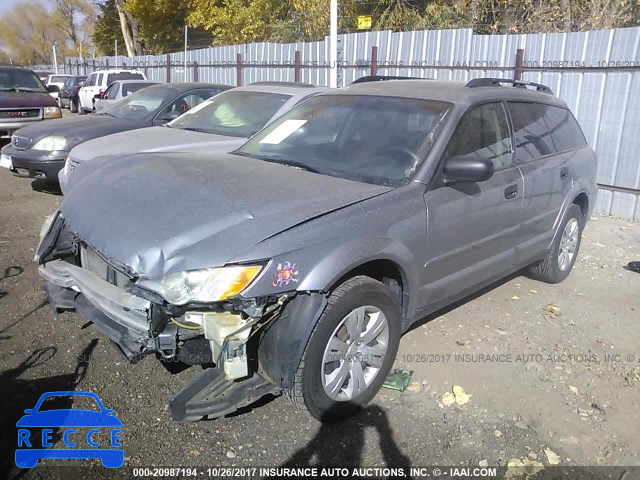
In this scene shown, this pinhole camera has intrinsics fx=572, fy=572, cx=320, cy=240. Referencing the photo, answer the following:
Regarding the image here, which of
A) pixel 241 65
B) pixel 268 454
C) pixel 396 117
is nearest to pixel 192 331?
pixel 268 454

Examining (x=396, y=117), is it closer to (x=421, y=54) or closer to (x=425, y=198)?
(x=425, y=198)

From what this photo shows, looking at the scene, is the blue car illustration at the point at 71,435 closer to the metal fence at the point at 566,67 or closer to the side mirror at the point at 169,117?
the side mirror at the point at 169,117

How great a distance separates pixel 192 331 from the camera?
287 cm

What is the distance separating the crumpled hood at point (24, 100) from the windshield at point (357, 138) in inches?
319

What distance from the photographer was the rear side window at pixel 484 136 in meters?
3.84

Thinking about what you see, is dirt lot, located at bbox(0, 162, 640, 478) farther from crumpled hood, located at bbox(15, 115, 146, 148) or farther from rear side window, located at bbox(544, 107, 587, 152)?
crumpled hood, located at bbox(15, 115, 146, 148)

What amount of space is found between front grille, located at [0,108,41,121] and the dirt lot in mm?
6653

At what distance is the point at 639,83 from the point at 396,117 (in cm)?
504

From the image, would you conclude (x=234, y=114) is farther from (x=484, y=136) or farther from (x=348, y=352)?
(x=348, y=352)

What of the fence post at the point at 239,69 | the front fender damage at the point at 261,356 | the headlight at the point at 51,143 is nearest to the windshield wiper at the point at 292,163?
the front fender damage at the point at 261,356

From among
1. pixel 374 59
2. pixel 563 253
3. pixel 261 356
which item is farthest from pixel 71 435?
pixel 374 59

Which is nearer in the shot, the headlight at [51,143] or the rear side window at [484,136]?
the rear side window at [484,136]

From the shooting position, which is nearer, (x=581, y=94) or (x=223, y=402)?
(x=223, y=402)

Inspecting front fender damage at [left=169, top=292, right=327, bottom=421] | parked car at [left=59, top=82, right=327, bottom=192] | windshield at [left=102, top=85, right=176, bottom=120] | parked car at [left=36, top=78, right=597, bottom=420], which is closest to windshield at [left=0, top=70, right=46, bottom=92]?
windshield at [left=102, top=85, right=176, bottom=120]
